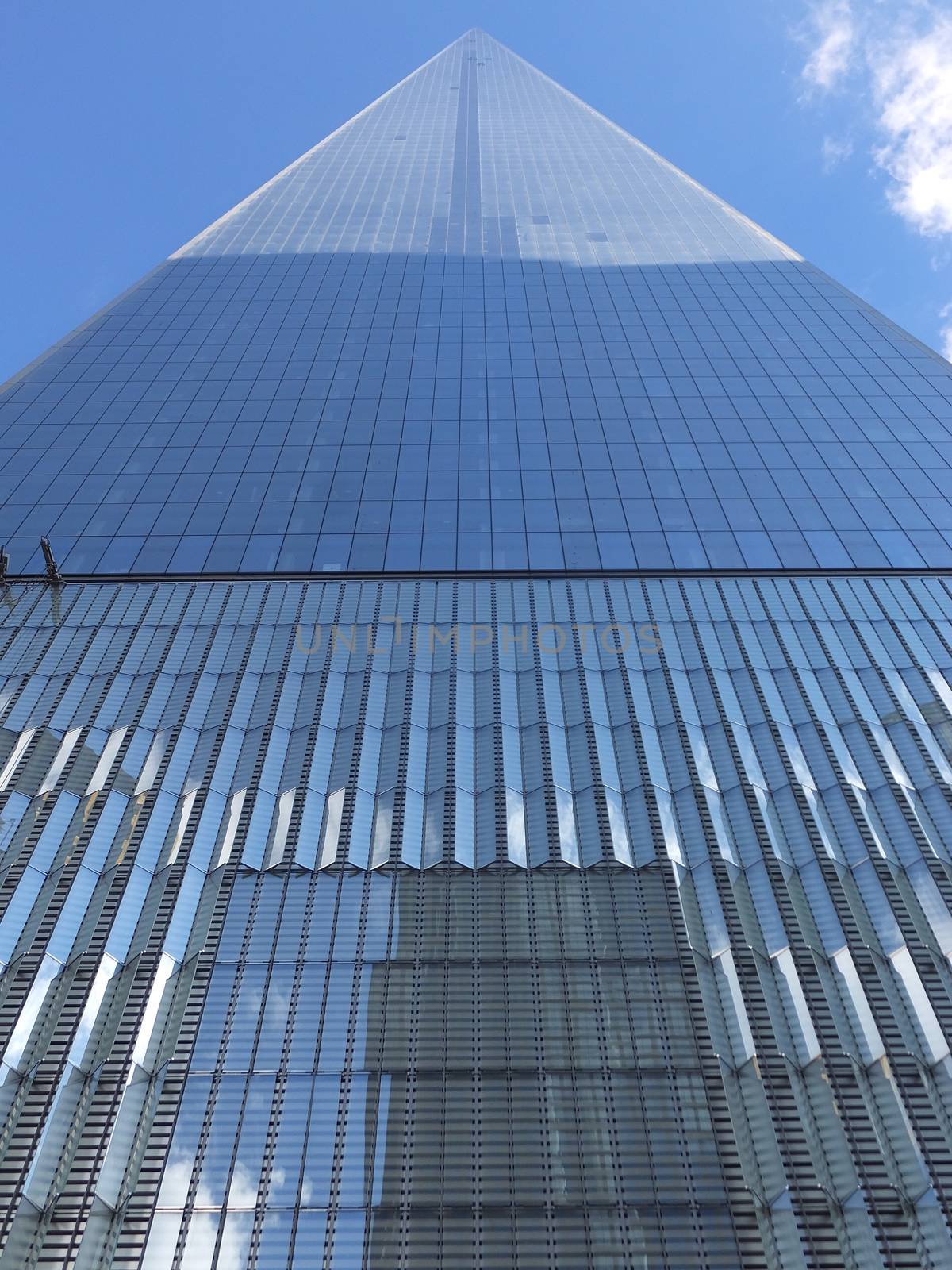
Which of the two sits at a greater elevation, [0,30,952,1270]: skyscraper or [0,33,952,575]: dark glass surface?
[0,33,952,575]: dark glass surface

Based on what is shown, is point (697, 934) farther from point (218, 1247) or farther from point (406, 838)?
point (218, 1247)

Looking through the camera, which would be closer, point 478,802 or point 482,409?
point 478,802

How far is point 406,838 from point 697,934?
591cm

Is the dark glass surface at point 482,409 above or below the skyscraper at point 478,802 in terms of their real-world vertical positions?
above

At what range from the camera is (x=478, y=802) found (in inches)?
755

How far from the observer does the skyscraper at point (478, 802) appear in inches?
499

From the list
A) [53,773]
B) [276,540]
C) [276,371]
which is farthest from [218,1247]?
[276,371]

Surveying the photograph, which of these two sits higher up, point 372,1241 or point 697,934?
point 697,934

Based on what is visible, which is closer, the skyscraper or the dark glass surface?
the skyscraper

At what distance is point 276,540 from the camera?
29.3 meters

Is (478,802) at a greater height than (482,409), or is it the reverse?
(482,409)

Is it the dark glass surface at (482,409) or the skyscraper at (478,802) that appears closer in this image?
the skyscraper at (478,802)

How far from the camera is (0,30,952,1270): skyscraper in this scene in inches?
499

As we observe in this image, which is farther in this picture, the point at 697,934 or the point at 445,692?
the point at 445,692
